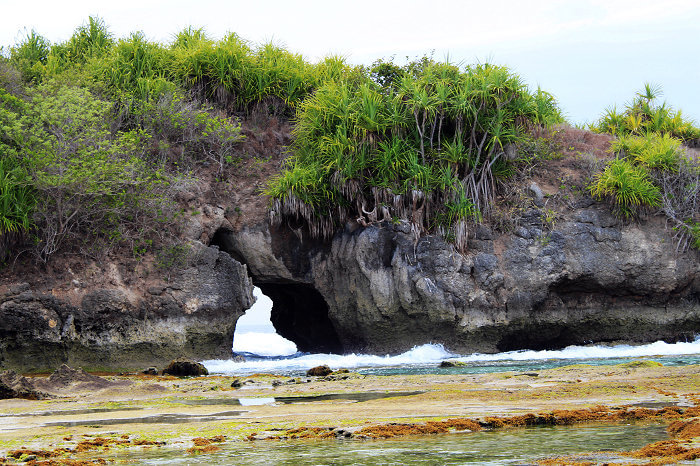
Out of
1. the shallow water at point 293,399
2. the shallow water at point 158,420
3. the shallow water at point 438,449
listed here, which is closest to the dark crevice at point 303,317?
the shallow water at point 293,399

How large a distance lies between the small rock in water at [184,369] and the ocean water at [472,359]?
1013 mm

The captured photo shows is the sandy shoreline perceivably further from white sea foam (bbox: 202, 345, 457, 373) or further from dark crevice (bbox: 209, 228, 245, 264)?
dark crevice (bbox: 209, 228, 245, 264)

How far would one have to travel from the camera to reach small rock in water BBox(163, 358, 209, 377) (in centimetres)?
1306

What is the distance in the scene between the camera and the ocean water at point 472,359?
1395 centimetres

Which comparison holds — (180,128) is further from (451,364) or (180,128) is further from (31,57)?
(451,364)

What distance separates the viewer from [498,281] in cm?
1716

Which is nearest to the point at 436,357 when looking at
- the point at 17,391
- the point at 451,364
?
the point at 451,364

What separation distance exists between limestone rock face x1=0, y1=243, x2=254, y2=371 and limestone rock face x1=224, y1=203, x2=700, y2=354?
67.0 inches

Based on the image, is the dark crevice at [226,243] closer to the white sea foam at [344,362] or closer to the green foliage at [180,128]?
the green foliage at [180,128]

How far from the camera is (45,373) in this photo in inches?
558

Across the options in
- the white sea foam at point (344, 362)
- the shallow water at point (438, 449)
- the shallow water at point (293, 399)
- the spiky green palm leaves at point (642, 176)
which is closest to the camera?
the shallow water at point (438, 449)

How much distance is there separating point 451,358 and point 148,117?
369 inches

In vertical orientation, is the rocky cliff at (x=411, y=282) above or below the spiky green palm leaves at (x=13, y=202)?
below

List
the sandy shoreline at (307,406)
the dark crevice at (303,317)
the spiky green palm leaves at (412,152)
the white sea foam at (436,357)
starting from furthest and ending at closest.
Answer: the dark crevice at (303,317), the spiky green palm leaves at (412,152), the white sea foam at (436,357), the sandy shoreline at (307,406)
